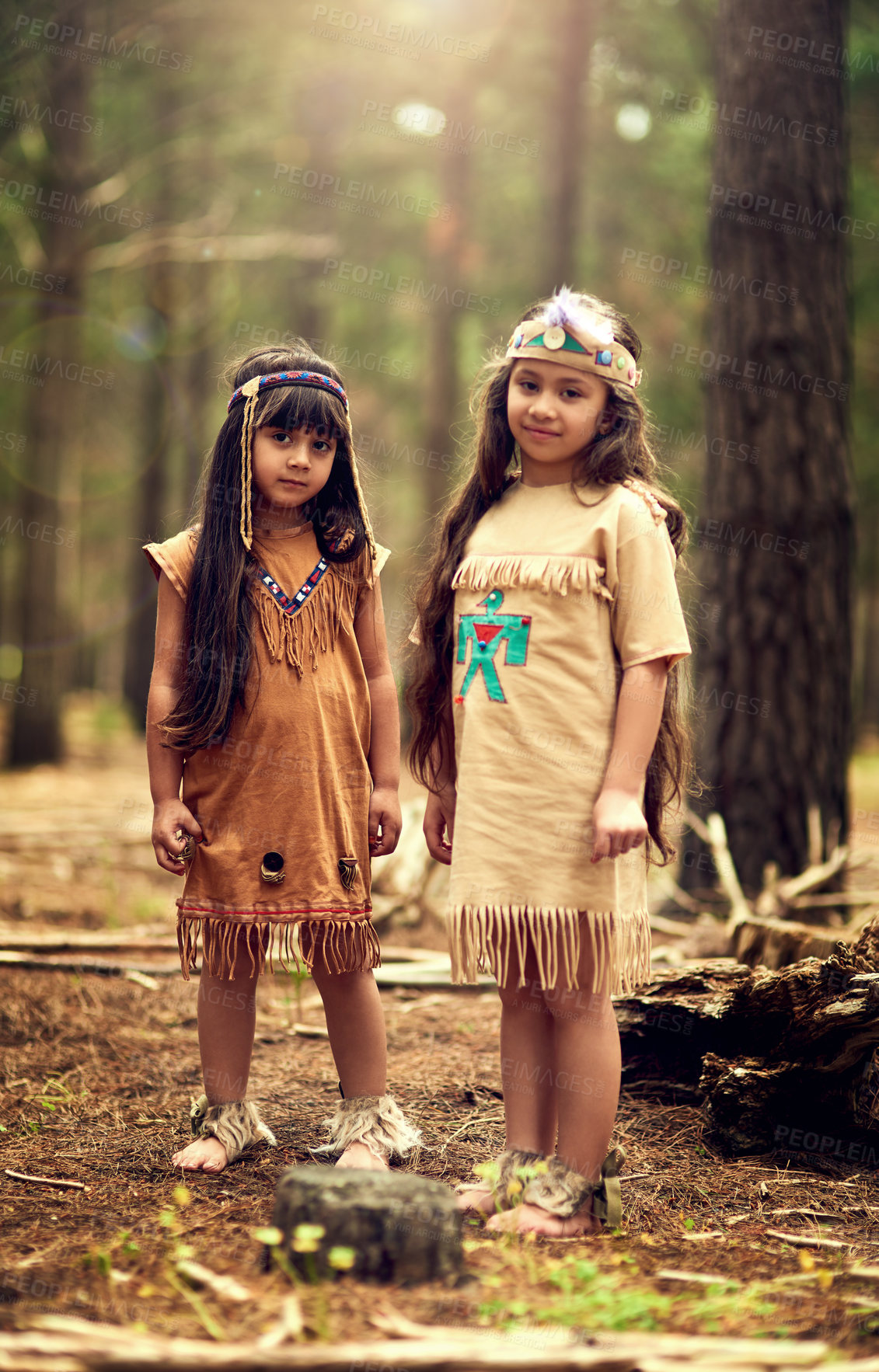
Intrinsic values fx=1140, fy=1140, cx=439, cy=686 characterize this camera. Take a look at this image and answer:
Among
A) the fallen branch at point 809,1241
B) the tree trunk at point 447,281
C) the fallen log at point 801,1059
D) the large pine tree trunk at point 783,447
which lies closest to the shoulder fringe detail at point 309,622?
the fallen log at point 801,1059

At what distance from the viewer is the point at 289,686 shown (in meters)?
2.95

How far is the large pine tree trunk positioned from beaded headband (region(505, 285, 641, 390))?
264 centimetres

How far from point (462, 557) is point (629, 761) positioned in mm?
694

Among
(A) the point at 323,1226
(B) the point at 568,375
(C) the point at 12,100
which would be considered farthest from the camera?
(C) the point at 12,100

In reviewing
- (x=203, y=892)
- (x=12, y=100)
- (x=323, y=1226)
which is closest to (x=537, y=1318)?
(x=323, y=1226)

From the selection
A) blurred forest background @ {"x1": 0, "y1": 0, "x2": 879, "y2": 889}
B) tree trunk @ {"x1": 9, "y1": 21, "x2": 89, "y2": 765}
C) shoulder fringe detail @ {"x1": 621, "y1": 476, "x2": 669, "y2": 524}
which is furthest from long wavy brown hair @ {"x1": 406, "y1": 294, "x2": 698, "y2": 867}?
tree trunk @ {"x1": 9, "y1": 21, "x2": 89, "y2": 765}

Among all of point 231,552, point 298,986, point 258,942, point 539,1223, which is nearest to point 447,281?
point 298,986

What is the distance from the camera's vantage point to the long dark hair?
2.89 metres

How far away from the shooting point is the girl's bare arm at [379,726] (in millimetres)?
3082

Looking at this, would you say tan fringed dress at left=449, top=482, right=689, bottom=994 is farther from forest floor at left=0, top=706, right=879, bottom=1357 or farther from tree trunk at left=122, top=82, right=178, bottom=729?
tree trunk at left=122, top=82, right=178, bottom=729

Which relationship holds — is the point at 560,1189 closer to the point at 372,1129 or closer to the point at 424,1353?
the point at 372,1129

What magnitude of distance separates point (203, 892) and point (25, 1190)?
31.5 inches

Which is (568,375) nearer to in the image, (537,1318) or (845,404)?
(537,1318)

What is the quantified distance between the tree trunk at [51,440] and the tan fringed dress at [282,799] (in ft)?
25.2
